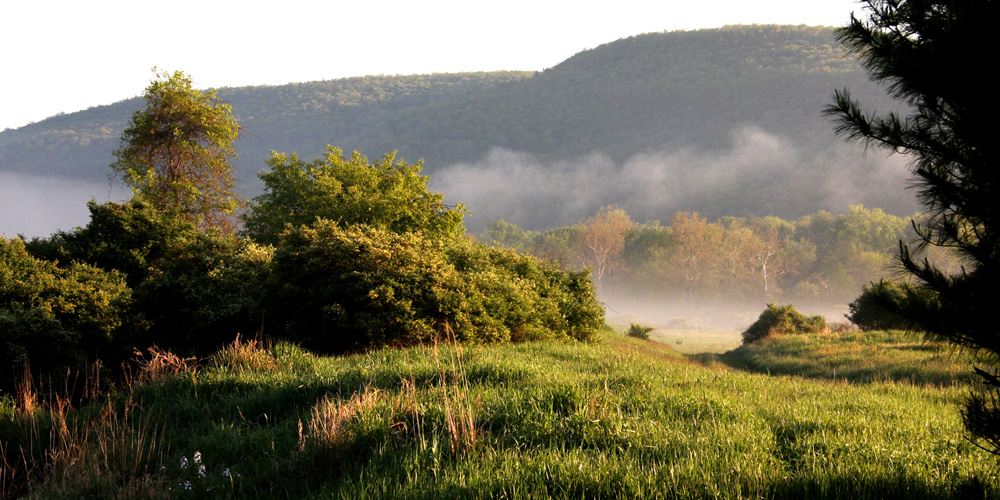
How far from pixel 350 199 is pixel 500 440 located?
19.0m

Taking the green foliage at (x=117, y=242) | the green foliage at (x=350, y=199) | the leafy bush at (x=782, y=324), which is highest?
the green foliage at (x=350, y=199)

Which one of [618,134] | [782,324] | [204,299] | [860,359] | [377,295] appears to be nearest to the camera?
[377,295]

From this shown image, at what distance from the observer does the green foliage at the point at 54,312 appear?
1224 centimetres

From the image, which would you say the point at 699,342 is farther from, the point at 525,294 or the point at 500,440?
the point at 500,440

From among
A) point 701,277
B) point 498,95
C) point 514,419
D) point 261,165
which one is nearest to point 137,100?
point 261,165

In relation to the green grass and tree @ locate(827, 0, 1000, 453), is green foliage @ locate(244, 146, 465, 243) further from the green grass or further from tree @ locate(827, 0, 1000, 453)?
tree @ locate(827, 0, 1000, 453)

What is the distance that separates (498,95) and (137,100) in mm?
110547

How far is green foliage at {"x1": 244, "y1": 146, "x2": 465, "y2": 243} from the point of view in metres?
22.1

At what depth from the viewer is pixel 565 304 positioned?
806 inches

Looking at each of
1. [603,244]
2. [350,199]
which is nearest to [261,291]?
[350,199]

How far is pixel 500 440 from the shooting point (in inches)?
184

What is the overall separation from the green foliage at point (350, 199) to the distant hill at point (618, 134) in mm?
108401

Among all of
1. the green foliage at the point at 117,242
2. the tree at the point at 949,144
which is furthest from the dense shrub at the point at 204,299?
the tree at the point at 949,144

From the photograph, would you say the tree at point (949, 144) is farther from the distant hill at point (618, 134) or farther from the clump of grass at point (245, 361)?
the distant hill at point (618, 134)
